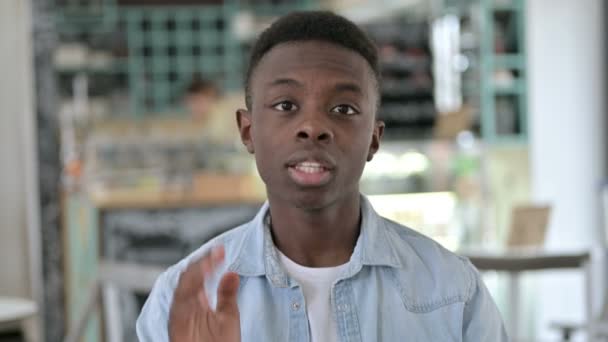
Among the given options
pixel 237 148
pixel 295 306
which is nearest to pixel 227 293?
pixel 295 306

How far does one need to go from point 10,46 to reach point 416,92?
3616 millimetres

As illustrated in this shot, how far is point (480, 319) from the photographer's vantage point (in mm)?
1132

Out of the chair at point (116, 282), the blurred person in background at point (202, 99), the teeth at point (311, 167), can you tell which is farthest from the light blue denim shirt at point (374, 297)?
the blurred person in background at point (202, 99)

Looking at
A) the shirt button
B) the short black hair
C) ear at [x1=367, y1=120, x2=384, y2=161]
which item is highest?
the short black hair

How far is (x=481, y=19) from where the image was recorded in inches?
281

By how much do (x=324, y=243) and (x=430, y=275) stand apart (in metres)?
0.12

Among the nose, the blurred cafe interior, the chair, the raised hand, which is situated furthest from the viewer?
the blurred cafe interior

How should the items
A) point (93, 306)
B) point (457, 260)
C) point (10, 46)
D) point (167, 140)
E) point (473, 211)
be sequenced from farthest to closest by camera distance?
point (167, 140), point (473, 211), point (10, 46), point (93, 306), point (457, 260)

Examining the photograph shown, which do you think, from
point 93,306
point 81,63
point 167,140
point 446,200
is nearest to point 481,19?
point 446,200

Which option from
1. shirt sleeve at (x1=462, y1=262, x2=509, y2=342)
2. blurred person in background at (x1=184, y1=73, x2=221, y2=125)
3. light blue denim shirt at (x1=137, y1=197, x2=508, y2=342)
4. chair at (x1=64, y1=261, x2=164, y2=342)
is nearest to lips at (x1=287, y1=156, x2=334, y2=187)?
light blue denim shirt at (x1=137, y1=197, x2=508, y2=342)

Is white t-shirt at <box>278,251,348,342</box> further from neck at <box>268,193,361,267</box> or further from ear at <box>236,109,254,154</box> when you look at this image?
ear at <box>236,109,254,154</box>

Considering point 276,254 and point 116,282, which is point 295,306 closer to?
point 276,254

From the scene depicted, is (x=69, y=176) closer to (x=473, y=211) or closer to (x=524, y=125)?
(x=473, y=211)

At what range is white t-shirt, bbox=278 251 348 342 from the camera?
3.68 ft
